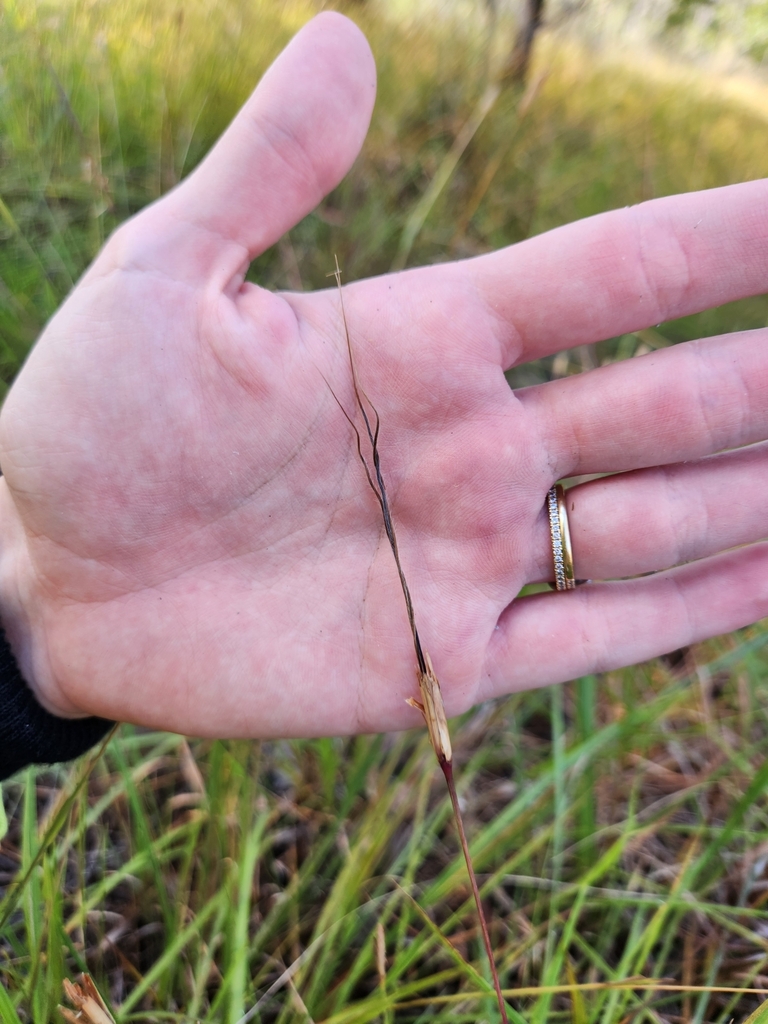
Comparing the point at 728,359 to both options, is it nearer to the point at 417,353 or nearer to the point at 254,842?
the point at 417,353

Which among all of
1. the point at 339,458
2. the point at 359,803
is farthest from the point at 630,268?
the point at 359,803

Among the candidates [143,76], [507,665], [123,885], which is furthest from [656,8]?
[123,885]

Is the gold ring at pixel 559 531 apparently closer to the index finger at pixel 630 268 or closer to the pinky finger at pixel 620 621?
the pinky finger at pixel 620 621

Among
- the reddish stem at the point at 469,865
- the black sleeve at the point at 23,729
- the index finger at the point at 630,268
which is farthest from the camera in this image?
the black sleeve at the point at 23,729

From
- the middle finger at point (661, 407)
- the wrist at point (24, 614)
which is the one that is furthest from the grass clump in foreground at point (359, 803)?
the middle finger at point (661, 407)

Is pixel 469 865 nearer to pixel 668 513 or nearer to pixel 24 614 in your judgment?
pixel 668 513

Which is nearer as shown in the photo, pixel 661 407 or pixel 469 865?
pixel 469 865
